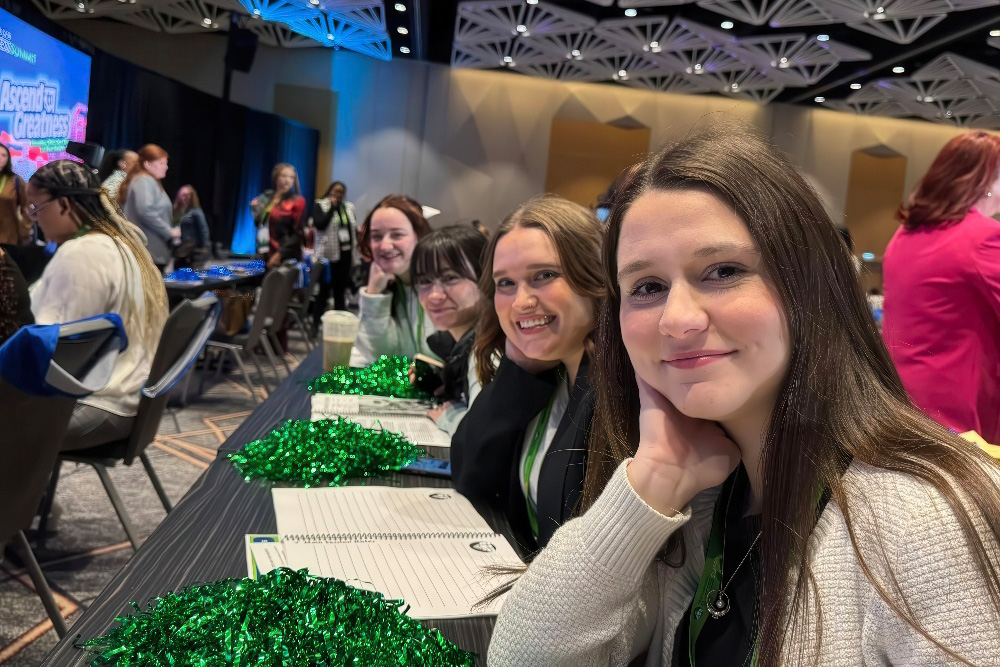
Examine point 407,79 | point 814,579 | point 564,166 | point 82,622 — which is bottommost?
point 82,622

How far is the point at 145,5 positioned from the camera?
8680 millimetres

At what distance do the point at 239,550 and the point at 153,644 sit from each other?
0.39 m

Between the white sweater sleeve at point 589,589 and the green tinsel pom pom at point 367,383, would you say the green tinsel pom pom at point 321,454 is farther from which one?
the white sweater sleeve at point 589,589

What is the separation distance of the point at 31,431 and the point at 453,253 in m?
1.28

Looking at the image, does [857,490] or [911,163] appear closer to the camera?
[857,490]

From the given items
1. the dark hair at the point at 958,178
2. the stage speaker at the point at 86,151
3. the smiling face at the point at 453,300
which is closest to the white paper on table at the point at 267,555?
the smiling face at the point at 453,300

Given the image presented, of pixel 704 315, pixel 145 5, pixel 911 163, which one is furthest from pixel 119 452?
pixel 911 163

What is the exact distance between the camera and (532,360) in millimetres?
1683

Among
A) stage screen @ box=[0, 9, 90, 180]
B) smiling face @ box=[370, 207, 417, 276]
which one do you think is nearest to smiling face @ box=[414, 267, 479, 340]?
smiling face @ box=[370, 207, 417, 276]

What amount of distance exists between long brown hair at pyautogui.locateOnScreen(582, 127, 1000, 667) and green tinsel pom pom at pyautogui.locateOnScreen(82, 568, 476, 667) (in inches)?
14.1

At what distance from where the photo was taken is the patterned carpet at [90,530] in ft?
8.16

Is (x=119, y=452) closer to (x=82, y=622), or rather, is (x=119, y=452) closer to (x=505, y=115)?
(x=82, y=622)

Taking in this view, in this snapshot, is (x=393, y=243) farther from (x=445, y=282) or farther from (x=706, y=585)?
(x=706, y=585)

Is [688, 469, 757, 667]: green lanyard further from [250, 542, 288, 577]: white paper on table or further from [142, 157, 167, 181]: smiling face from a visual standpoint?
[142, 157, 167, 181]: smiling face
